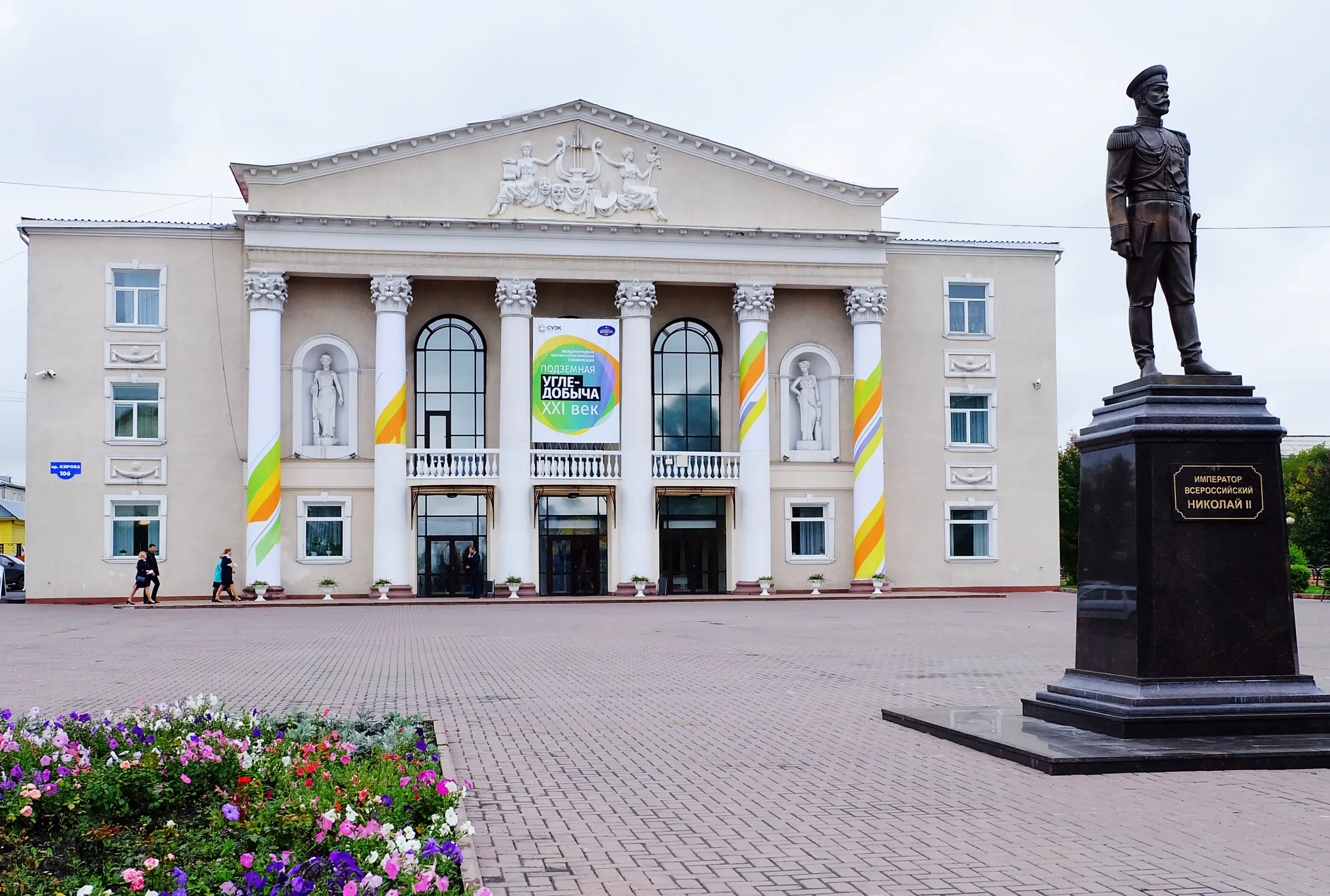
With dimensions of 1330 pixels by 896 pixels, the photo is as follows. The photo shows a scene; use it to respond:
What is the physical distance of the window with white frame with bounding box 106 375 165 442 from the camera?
39.2 metres

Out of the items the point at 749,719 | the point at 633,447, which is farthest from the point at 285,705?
the point at 633,447

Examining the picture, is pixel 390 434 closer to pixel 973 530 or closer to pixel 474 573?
pixel 474 573

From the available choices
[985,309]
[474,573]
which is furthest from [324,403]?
[985,309]

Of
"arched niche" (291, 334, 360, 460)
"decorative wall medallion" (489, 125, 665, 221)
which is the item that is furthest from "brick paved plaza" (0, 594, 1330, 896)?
"decorative wall medallion" (489, 125, 665, 221)

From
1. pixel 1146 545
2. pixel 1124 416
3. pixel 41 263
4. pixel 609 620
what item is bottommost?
pixel 609 620

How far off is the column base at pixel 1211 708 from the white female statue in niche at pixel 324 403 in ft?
108

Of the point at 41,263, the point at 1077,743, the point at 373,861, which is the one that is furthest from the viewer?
the point at 41,263

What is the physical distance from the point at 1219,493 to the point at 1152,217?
245 centimetres

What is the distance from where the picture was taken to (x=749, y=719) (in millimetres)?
11648

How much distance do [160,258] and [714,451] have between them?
60.7 feet

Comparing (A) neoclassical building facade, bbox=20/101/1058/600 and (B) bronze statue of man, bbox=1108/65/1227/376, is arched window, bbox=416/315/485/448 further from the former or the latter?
(B) bronze statue of man, bbox=1108/65/1227/376

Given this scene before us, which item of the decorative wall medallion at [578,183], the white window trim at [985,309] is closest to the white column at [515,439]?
the decorative wall medallion at [578,183]

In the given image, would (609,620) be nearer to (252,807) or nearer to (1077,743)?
(1077,743)

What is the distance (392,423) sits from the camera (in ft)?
128
